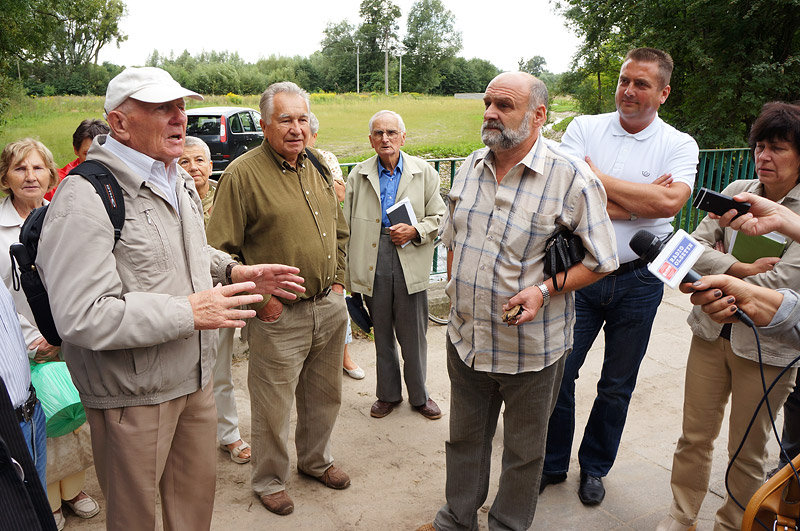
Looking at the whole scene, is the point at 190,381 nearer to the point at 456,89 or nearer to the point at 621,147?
the point at 621,147

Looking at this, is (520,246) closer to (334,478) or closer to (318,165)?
(318,165)

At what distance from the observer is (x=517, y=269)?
265 centimetres

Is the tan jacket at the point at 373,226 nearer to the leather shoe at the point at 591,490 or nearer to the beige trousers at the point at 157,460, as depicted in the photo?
the leather shoe at the point at 591,490

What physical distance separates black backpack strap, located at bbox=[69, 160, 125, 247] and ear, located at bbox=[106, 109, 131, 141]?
149 millimetres

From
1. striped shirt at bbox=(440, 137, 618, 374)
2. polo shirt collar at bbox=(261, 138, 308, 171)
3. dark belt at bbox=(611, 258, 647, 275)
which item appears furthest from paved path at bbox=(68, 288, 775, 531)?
polo shirt collar at bbox=(261, 138, 308, 171)

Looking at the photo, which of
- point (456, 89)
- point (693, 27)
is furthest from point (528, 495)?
point (456, 89)

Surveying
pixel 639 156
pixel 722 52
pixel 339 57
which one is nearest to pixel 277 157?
pixel 639 156

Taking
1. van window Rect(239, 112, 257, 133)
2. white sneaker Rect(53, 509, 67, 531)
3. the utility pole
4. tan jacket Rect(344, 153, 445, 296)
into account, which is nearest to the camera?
white sneaker Rect(53, 509, 67, 531)

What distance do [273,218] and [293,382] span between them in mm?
928

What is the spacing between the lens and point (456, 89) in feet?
306

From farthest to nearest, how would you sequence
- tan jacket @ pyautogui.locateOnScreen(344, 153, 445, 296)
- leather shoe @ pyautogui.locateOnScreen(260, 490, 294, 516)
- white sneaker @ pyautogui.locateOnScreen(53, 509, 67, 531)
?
1. tan jacket @ pyautogui.locateOnScreen(344, 153, 445, 296)
2. leather shoe @ pyautogui.locateOnScreen(260, 490, 294, 516)
3. white sneaker @ pyautogui.locateOnScreen(53, 509, 67, 531)

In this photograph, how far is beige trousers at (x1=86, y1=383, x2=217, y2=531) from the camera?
223 cm

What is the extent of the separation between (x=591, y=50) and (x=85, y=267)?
14.2 meters

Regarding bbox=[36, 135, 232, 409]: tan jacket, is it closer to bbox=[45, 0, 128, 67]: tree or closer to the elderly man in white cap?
Result: the elderly man in white cap
